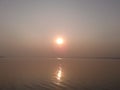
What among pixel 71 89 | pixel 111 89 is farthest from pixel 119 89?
pixel 71 89

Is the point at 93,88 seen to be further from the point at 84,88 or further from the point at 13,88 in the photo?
the point at 13,88

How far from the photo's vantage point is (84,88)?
29094mm

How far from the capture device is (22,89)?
27.6m

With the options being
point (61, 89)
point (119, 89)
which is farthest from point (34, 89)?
point (119, 89)

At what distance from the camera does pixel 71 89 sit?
28.4 meters

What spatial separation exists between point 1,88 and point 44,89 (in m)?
5.50

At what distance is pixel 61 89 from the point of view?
2825cm

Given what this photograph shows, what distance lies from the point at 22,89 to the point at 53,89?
3990 mm

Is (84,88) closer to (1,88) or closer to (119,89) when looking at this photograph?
(119,89)

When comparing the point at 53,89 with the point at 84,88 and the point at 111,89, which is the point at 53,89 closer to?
the point at 84,88

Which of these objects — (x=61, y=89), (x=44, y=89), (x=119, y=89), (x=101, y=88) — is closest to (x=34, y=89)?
(x=44, y=89)

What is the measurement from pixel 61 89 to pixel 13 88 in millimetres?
6192

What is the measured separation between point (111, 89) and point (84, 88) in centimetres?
351

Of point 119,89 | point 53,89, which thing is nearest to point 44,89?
point 53,89
